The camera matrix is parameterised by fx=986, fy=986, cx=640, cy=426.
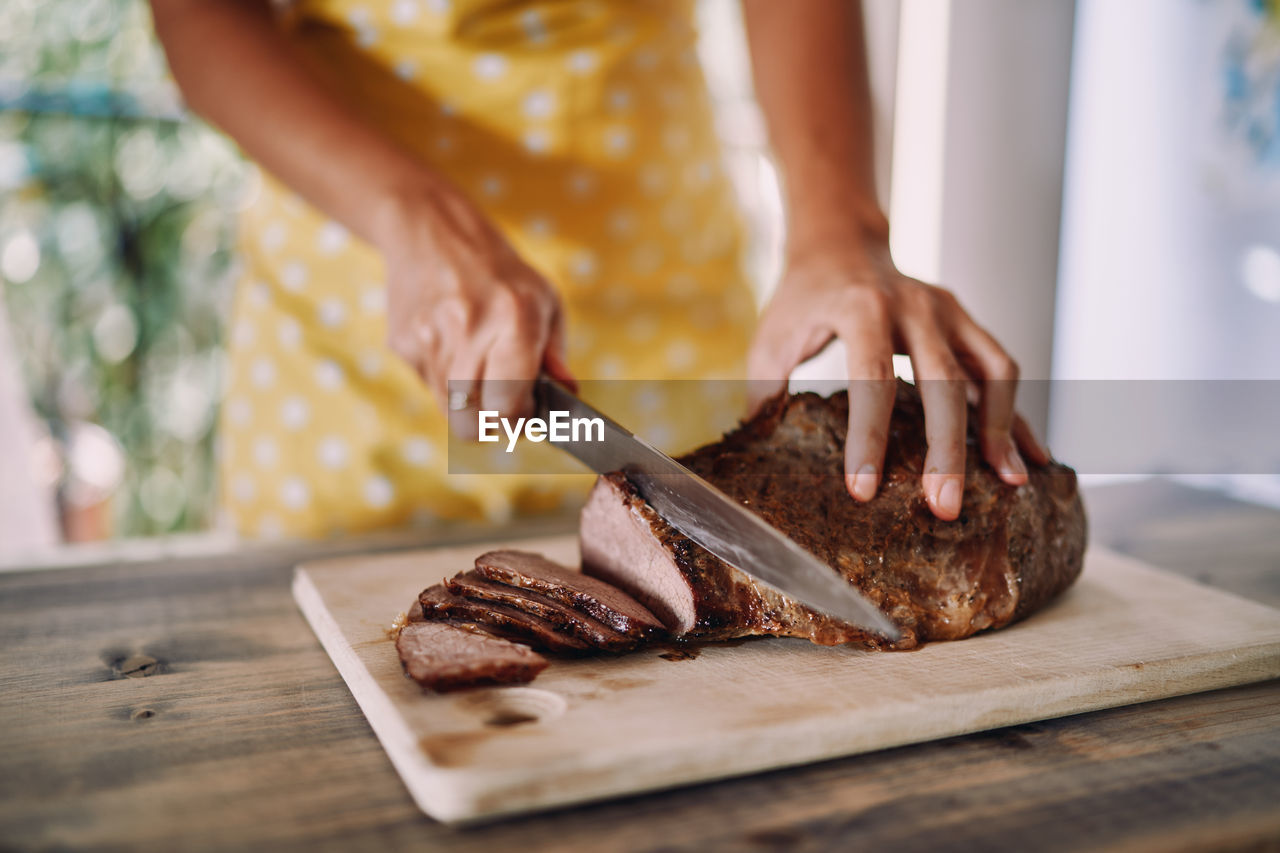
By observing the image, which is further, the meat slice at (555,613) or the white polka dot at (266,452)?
the white polka dot at (266,452)

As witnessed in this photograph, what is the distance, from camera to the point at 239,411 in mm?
3135

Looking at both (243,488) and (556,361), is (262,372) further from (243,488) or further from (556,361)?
(556,361)

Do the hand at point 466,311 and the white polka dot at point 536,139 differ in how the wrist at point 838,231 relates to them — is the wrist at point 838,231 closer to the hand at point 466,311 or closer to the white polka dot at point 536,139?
the hand at point 466,311

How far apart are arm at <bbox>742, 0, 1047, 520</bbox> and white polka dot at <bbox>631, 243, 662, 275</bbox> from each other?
0.54 metres

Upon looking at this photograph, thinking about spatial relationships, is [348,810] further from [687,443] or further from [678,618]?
[687,443]

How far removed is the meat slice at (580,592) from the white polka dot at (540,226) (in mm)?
1350

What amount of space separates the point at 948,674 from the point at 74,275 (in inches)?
175

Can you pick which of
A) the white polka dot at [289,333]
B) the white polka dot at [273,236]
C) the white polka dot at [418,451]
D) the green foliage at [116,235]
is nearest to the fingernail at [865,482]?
the white polka dot at [418,451]

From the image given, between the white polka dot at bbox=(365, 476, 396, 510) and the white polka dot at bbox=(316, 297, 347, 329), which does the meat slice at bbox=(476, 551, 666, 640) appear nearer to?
the white polka dot at bbox=(365, 476, 396, 510)

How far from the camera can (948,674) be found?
167 cm

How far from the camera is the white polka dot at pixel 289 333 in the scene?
9.86ft

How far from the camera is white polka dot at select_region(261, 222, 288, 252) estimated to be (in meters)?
3.01

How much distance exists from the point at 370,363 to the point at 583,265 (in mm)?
713

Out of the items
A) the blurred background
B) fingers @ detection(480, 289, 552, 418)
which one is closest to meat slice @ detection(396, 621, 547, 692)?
fingers @ detection(480, 289, 552, 418)
